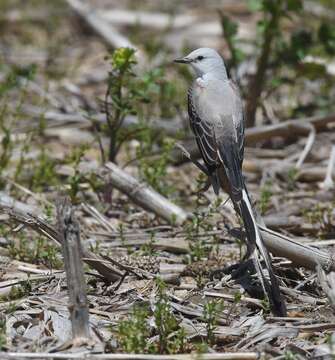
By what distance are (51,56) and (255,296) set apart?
6271mm

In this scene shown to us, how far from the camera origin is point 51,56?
11312 mm

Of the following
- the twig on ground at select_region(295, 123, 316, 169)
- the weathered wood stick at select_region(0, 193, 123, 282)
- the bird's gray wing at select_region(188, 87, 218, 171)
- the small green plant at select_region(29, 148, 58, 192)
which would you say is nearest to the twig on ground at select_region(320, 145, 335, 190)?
the twig on ground at select_region(295, 123, 316, 169)

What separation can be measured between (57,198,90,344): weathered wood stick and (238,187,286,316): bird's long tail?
1.28 meters

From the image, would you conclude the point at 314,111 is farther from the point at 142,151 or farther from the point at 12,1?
the point at 12,1

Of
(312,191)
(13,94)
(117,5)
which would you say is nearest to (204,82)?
(312,191)

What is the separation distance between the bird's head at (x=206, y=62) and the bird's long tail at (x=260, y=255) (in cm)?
157

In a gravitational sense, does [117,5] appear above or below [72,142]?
above

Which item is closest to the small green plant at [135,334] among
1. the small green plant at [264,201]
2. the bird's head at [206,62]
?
the small green plant at [264,201]

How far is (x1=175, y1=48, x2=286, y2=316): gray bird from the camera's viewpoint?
5.75 metres

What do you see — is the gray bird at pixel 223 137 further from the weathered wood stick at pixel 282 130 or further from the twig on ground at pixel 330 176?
the twig on ground at pixel 330 176

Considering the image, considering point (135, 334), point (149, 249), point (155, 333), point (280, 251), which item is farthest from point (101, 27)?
point (135, 334)

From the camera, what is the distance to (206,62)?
287 inches

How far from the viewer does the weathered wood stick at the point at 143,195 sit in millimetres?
7211

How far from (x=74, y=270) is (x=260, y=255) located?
5.50ft
